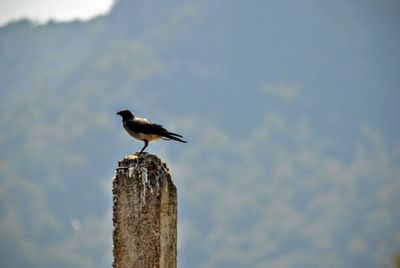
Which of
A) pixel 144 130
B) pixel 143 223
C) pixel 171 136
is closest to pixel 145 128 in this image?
pixel 144 130

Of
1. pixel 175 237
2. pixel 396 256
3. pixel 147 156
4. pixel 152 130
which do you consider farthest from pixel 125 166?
pixel 396 256

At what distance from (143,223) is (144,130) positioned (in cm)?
313

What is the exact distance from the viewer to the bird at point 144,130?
388 inches

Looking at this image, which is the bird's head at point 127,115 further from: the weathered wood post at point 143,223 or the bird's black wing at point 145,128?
the weathered wood post at point 143,223

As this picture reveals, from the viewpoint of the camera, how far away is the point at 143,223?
722 cm

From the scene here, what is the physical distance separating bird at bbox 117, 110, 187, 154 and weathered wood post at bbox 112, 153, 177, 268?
223 centimetres

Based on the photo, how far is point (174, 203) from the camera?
7.39 m

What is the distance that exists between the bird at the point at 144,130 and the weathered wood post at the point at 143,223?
2228mm

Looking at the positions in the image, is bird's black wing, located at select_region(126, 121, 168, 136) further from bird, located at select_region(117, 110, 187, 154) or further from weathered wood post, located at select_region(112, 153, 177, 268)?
weathered wood post, located at select_region(112, 153, 177, 268)

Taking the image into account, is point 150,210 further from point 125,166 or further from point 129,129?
point 129,129

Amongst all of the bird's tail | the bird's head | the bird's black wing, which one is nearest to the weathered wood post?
the bird's tail

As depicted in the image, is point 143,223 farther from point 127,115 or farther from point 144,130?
point 127,115

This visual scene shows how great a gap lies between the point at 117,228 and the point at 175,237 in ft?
1.38

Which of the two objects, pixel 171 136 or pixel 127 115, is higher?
pixel 127 115
